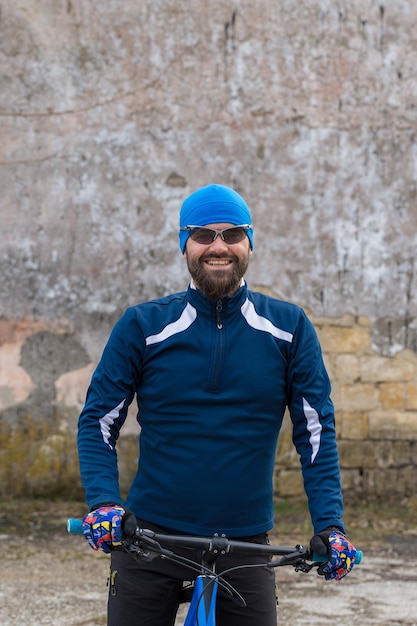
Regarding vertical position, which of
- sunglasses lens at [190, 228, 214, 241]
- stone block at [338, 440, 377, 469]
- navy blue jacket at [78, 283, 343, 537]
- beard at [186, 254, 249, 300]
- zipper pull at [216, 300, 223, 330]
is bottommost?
stone block at [338, 440, 377, 469]

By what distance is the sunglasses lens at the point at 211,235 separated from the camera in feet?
9.30

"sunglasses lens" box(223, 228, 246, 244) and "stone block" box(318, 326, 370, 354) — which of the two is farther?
"stone block" box(318, 326, 370, 354)

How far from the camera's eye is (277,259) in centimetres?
697

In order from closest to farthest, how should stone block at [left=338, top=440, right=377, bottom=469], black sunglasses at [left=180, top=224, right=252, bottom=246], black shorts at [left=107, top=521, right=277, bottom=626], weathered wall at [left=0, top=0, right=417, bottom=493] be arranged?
1. black shorts at [left=107, top=521, right=277, bottom=626]
2. black sunglasses at [left=180, top=224, right=252, bottom=246]
3. weathered wall at [left=0, top=0, right=417, bottom=493]
4. stone block at [left=338, top=440, right=377, bottom=469]

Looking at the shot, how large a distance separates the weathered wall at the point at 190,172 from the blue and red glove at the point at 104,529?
4.32 meters

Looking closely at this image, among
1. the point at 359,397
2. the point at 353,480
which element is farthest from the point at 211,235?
the point at 353,480

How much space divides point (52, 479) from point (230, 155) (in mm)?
2561

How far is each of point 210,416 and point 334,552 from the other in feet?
1.63

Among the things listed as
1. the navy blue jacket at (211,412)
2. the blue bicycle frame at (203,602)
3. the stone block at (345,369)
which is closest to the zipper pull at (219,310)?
the navy blue jacket at (211,412)

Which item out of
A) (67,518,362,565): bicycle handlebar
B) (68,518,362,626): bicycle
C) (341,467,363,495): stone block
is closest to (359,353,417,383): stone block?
(341,467,363,495): stone block

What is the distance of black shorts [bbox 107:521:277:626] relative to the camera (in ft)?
8.92

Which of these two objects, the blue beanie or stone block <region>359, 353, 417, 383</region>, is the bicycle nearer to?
the blue beanie

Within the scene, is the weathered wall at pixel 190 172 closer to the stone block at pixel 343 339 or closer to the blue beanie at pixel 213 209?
the stone block at pixel 343 339

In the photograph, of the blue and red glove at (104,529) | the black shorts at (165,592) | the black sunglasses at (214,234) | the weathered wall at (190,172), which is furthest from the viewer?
the weathered wall at (190,172)
